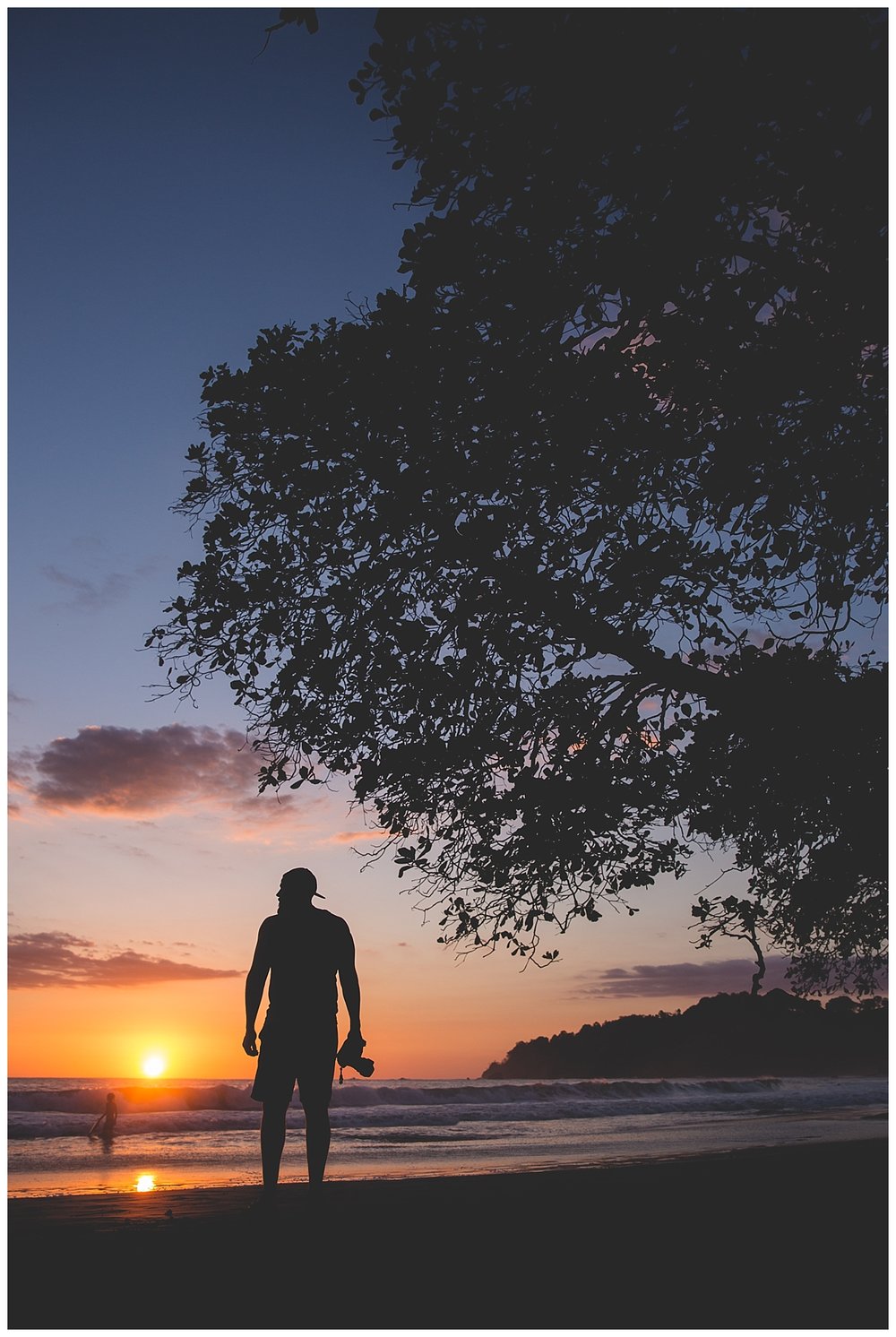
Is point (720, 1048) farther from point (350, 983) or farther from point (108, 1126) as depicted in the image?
point (350, 983)

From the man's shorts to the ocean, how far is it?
24.9 feet

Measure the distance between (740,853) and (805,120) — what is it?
330 inches

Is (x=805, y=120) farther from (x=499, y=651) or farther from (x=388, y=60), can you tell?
(x=499, y=651)

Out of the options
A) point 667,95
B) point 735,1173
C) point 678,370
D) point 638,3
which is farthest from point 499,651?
point 735,1173

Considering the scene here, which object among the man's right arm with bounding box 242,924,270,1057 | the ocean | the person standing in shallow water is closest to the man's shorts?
the man's right arm with bounding box 242,924,270,1057

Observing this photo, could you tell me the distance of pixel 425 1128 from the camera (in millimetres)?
32875

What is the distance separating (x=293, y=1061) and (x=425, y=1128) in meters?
29.0

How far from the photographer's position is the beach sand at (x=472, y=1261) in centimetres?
439

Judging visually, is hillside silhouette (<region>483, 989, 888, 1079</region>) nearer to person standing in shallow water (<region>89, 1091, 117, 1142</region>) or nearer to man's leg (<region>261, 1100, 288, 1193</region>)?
person standing in shallow water (<region>89, 1091, 117, 1142</region>)

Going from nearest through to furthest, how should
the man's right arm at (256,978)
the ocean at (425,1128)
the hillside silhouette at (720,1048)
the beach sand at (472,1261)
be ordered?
the beach sand at (472,1261)
the man's right arm at (256,978)
the ocean at (425,1128)
the hillside silhouette at (720,1048)

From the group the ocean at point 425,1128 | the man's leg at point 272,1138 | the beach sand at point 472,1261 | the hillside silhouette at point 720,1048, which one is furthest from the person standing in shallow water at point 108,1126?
the hillside silhouette at point 720,1048

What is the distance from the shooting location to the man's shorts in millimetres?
7059

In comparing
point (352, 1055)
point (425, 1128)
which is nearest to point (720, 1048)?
point (425, 1128)

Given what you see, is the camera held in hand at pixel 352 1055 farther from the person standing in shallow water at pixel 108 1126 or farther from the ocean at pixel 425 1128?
the person standing in shallow water at pixel 108 1126
